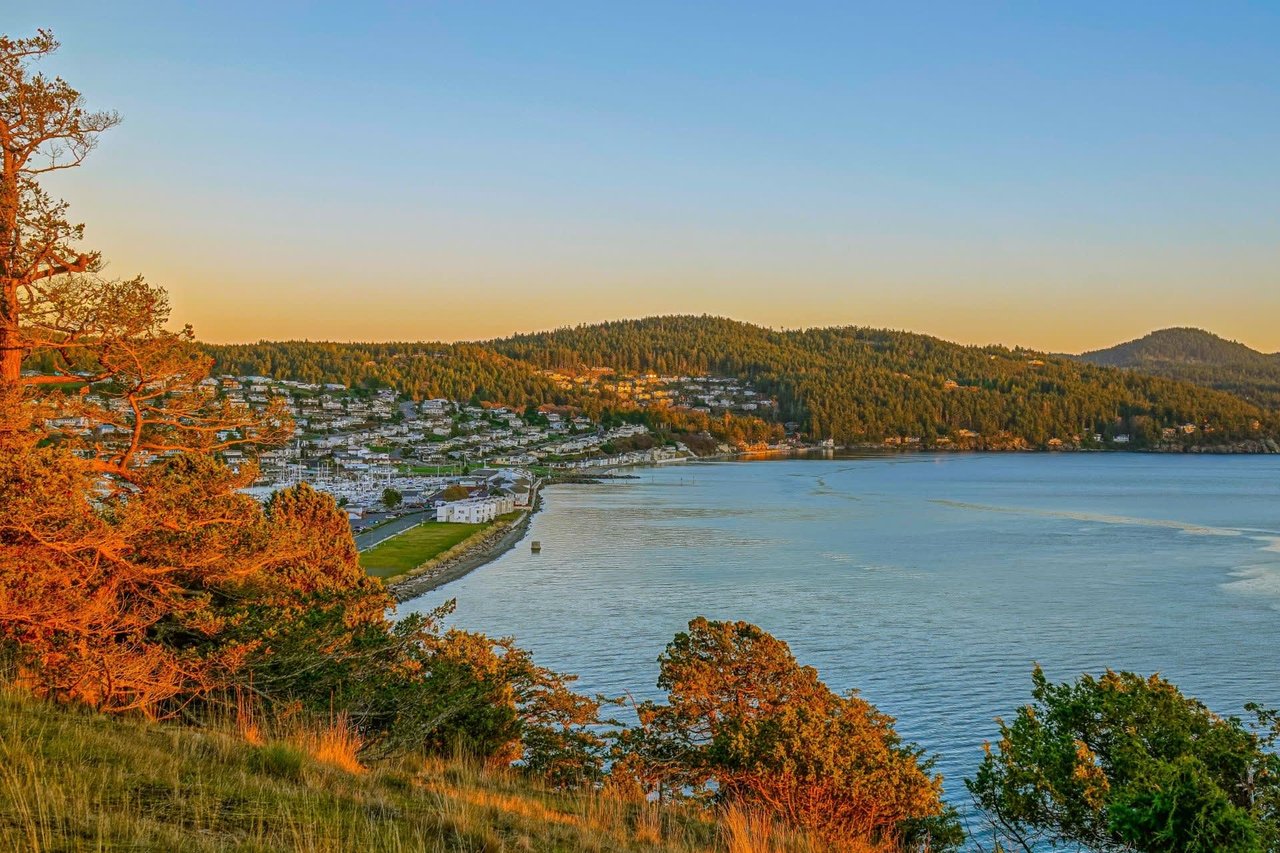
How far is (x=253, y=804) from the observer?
14.0ft

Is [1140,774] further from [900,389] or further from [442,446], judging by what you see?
[900,389]

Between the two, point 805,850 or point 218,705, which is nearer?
point 805,850

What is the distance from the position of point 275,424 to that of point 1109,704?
22.6 feet

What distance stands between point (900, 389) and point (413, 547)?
425ft

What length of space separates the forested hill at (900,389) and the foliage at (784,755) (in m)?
132

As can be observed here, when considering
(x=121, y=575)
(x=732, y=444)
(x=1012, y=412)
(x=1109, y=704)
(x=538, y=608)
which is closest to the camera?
(x=121, y=575)

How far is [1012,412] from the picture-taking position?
14688 centimetres


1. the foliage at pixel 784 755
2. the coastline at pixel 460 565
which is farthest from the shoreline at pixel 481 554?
the foliage at pixel 784 755

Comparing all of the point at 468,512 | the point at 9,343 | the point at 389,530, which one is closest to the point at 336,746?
the point at 9,343

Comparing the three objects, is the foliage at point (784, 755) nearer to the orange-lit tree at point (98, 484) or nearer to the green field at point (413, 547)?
the orange-lit tree at point (98, 484)

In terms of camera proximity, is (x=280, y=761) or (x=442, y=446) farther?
(x=442, y=446)

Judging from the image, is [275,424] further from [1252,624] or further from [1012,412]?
[1012,412]

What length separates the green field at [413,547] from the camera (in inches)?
1264

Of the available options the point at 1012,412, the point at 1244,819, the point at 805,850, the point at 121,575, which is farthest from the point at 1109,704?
the point at 1012,412
